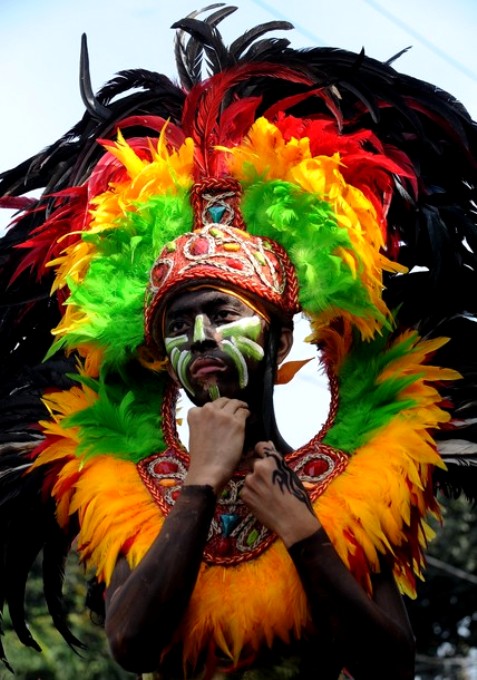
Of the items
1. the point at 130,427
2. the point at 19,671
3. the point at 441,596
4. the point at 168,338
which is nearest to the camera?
the point at 168,338

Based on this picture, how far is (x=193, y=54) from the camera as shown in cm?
537

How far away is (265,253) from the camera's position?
4797 millimetres

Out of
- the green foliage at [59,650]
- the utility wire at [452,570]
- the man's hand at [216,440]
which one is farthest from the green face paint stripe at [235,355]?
the utility wire at [452,570]

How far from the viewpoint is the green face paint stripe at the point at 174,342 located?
15.2 feet

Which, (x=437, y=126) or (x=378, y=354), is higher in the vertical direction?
(x=437, y=126)

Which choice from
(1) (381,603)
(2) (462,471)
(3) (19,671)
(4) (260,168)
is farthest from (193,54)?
(3) (19,671)

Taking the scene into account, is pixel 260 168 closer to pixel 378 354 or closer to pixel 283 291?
pixel 283 291

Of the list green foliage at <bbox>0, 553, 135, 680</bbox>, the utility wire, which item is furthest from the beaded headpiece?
the utility wire

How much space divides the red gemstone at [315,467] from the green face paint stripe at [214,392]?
43 cm

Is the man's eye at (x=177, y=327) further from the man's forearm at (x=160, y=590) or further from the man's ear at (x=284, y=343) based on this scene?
the man's forearm at (x=160, y=590)

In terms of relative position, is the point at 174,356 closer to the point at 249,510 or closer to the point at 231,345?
the point at 231,345

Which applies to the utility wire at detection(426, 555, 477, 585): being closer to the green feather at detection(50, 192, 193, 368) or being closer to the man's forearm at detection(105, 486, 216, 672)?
the green feather at detection(50, 192, 193, 368)

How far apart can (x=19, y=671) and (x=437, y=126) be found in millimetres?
5618

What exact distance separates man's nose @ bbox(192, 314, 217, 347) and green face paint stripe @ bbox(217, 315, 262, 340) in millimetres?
28
